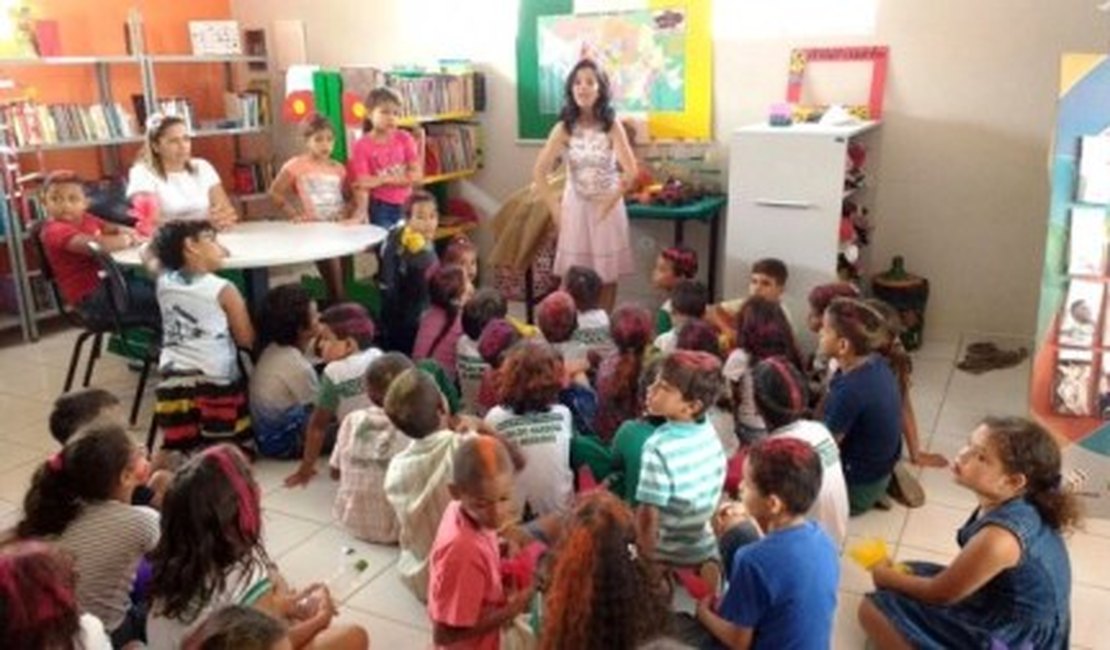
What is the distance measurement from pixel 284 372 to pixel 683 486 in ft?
6.11

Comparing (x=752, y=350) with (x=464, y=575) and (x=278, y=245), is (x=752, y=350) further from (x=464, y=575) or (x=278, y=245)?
(x=278, y=245)

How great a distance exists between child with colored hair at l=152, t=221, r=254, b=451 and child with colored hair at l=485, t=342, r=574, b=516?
131 cm

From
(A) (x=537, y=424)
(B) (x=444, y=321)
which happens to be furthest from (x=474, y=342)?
(A) (x=537, y=424)

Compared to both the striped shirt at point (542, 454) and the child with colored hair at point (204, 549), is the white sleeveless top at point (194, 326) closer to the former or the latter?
the striped shirt at point (542, 454)

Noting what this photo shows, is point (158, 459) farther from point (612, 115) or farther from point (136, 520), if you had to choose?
point (612, 115)

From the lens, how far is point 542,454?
263 centimetres

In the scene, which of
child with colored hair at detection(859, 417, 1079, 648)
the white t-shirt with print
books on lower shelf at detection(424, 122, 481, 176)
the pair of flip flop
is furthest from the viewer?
books on lower shelf at detection(424, 122, 481, 176)

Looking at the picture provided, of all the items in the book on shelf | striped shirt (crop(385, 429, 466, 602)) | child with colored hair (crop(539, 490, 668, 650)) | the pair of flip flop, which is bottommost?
the pair of flip flop

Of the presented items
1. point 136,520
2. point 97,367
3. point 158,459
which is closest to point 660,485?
point 136,520

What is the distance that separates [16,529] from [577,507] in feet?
4.24

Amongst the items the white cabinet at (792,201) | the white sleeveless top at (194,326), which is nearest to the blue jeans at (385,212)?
the white sleeveless top at (194,326)

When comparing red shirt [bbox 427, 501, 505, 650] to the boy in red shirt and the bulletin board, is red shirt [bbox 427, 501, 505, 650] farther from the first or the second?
the bulletin board

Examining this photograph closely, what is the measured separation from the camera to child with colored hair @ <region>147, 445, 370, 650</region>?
1.83 meters

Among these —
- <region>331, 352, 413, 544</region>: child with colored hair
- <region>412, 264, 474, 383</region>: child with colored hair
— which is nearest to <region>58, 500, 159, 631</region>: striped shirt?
<region>331, 352, 413, 544</region>: child with colored hair
